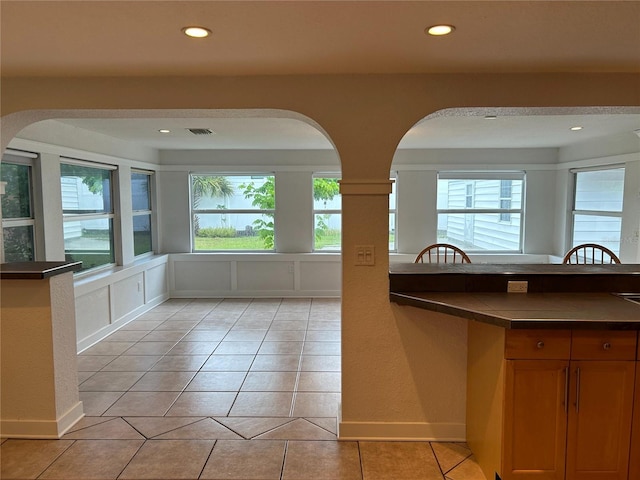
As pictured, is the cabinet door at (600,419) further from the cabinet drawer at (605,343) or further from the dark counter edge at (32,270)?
the dark counter edge at (32,270)

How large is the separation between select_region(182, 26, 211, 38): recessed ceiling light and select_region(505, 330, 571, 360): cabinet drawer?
197 cm

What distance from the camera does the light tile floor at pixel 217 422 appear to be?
2.29m

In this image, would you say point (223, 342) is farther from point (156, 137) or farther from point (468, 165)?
point (468, 165)

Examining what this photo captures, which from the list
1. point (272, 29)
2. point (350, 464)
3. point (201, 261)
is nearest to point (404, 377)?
point (350, 464)

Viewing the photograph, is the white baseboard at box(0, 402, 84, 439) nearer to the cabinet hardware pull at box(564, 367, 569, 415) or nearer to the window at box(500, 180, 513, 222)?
the cabinet hardware pull at box(564, 367, 569, 415)

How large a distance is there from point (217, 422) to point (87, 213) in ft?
10.1

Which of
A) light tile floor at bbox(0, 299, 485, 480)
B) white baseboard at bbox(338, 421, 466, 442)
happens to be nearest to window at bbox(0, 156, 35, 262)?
light tile floor at bbox(0, 299, 485, 480)

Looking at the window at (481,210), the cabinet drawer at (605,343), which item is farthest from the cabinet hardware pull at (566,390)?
the window at (481,210)

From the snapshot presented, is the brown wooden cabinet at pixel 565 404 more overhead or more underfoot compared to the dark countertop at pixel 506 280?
more underfoot

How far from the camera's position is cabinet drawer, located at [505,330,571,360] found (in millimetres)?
1974

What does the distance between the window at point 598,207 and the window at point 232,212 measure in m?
4.43

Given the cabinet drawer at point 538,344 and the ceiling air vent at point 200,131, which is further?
the ceiling air vent at point 200,131

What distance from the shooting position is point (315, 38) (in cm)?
185

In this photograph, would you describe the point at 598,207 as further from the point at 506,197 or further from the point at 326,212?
the point at 326,212
